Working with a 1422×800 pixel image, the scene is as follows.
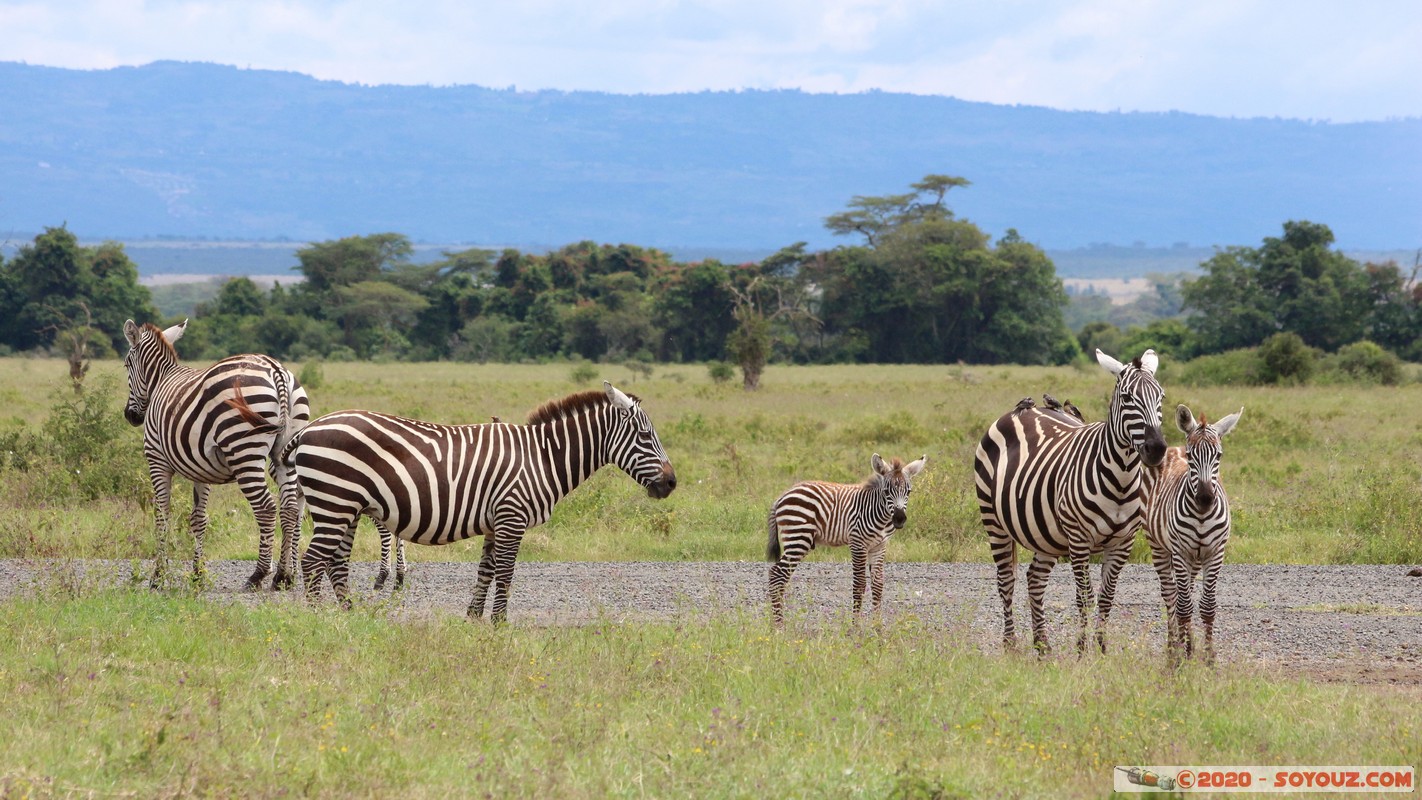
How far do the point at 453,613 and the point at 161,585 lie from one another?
1.98 meters

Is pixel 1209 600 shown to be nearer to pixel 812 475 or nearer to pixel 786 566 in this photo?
pixel 786 566

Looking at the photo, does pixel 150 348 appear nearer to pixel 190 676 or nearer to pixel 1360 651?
pixel 190 676

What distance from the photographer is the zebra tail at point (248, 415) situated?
10.6 m

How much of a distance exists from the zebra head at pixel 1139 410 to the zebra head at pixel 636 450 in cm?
300

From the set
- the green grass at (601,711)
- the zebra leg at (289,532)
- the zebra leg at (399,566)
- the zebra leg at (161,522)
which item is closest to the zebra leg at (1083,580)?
the green grass at (601,711)

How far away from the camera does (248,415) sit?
1067 cm

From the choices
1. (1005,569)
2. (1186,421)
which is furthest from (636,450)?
(1186,421)

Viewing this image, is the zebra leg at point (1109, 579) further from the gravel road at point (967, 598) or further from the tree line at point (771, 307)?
the tree line at point (771, 307)

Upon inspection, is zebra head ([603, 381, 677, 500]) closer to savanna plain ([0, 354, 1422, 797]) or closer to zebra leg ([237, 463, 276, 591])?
savanna plain ([0, 354, 1422, 797])

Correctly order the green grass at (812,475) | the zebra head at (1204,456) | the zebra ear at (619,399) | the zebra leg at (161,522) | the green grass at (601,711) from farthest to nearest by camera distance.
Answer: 1. the green grass at (812,475)
2. the zebra leg at (161,522)
3. the zebra ear at (619,399)
4. the zebra head at (1204,456)
5. the green grass at (601,711)

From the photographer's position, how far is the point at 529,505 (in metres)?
9.56

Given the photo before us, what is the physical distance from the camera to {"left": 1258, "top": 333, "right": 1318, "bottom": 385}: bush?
39.8 metres

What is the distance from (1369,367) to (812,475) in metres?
29.1

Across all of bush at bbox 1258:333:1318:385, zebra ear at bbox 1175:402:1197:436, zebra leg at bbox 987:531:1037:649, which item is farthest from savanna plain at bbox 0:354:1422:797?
bush at bbox 1258:333:1318:385
